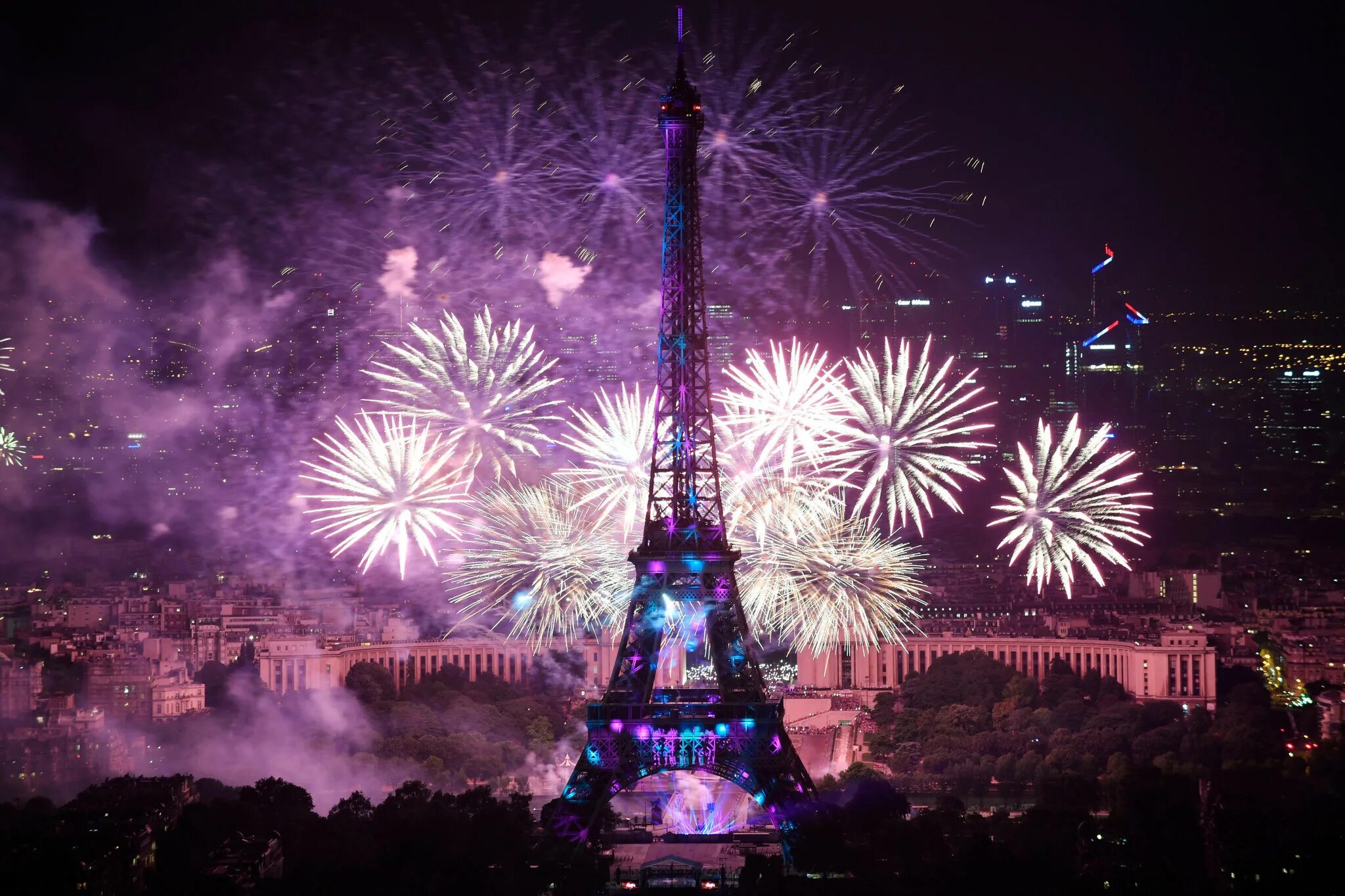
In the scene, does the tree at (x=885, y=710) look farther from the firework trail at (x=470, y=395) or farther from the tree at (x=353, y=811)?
the tree at (x=353, y=811)

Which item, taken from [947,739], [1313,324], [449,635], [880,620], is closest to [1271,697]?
[947,739]

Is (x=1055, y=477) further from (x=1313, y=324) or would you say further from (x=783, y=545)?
(x=1313, y=324)

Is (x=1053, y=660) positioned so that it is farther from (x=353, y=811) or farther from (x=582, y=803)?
(x=582, y=803)

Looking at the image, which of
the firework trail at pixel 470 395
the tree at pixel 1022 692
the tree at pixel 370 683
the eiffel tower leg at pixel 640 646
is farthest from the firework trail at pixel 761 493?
the tree at pixel 1022 692

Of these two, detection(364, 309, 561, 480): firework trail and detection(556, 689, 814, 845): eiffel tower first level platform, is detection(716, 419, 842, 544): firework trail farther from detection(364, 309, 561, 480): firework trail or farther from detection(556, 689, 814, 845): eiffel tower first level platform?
detection(556, 689, 814, 845): eiffel tower first level platform

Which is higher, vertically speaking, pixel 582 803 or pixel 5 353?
pixel 5 353

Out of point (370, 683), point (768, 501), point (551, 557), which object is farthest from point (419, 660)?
point (768, 501)
